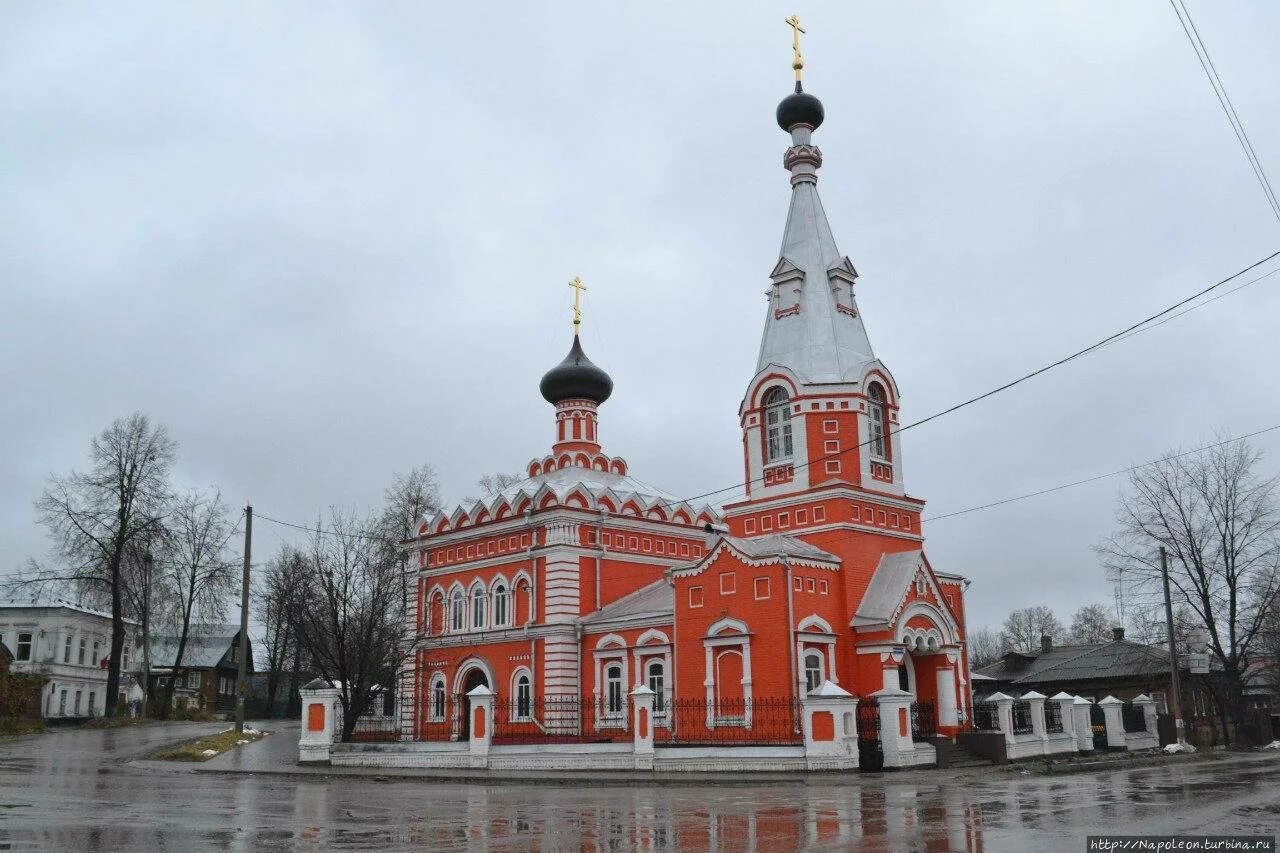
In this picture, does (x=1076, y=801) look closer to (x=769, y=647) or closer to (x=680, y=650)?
(x=769, y=647)

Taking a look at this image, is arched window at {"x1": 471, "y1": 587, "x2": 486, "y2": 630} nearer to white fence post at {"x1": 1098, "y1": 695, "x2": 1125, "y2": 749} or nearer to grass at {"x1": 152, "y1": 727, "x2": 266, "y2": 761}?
grass at {"x1": 152, "y1": 727, "x2": 266, "y2": 761}

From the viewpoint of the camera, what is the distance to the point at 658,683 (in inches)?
1048

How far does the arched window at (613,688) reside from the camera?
27.8 meters

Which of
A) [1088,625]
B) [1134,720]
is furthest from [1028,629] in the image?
[1134,720]

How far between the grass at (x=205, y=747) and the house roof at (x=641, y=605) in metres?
9.54

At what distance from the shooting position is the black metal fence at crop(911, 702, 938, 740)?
23578mm

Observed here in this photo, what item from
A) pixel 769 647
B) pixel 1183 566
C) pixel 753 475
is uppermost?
pixel 753 475

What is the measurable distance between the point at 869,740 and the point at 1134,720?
1254cm

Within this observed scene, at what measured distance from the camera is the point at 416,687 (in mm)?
32375

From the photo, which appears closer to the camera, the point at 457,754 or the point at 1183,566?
the point at 457,754

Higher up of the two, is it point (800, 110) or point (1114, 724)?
point (800, 110)

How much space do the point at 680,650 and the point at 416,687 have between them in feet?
34.8

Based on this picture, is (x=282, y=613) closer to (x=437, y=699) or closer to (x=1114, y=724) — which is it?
(x=437, y=699)

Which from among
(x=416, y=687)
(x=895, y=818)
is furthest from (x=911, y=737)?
(x=416, y=687)
